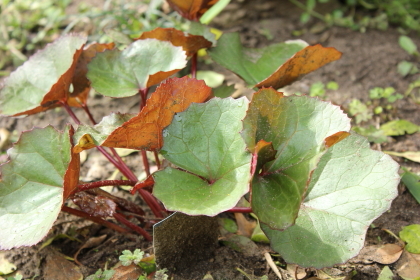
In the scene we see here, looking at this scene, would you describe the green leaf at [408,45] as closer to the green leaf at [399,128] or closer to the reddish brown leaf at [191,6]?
the green leaf at [399,128]

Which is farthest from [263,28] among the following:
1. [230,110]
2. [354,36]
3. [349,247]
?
[349,247]

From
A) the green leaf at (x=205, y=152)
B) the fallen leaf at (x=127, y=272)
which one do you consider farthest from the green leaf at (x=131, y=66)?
the fallen leaf at (x=127, y=272)

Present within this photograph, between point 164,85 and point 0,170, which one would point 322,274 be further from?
point 0,170

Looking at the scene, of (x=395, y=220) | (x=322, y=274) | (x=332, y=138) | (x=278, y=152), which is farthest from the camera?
(x=395, y=220)

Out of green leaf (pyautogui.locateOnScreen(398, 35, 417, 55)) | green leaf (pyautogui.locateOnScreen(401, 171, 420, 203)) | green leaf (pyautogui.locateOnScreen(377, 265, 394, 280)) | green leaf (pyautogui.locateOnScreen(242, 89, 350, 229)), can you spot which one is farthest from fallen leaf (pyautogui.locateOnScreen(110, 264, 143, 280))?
green leaf (pyautogui.locateOnScreen(398, 35, 417, 55))

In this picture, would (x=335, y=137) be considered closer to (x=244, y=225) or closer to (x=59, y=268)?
(x=244, y=225)

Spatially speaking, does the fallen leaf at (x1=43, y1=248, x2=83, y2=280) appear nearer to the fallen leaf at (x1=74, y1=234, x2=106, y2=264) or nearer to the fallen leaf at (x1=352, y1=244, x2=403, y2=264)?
the fallen leaf at (x1=74, y1=234, x2=106, y2=264)

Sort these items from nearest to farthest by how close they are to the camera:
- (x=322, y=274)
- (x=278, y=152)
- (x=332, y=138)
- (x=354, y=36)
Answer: (x=332, y=138)
(x=278, y=152)
(x=322, y=274)
(x=354, y=36)
